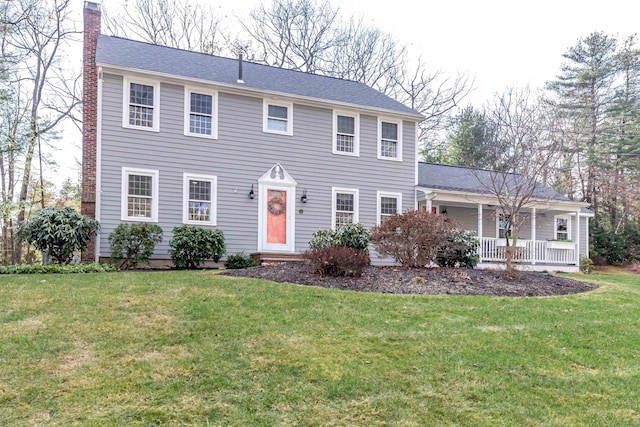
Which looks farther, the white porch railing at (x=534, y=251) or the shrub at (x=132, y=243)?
the white porch railing at (x=534, y=251)

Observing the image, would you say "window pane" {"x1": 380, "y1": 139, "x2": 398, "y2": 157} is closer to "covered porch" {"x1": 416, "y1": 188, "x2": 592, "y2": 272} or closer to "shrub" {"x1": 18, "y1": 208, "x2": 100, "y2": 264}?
"covered porch" {"x1": 416, "y1": 188, "x2": 592, "y2": 272}

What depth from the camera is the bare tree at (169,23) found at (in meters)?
21.1

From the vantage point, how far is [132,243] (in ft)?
34.0

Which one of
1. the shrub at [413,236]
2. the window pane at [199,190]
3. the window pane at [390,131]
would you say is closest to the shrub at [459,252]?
the shrub at [413,236]

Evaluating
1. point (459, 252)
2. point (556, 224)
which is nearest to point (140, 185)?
point (459, 252)

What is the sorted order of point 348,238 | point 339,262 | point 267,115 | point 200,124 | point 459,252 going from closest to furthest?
point 339,262 → point 348,238 → point 459,252 → point 200,124 → point 267,115

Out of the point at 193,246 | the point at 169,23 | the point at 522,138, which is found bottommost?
the point at 193,246

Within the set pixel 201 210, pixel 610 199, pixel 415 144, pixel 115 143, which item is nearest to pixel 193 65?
pixel 115 143

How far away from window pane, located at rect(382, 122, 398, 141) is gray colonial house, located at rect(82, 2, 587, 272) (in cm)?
3

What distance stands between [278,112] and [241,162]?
6.57 feet

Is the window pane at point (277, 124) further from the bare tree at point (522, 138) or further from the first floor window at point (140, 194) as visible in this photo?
the bare tree at point (522, 138)

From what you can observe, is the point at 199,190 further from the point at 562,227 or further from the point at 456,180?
the point at 562,227

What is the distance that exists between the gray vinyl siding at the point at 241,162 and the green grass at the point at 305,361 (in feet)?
18.6

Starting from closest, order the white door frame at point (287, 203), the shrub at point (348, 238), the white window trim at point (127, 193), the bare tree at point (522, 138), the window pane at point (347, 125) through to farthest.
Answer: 1. the shrub at point (348, 238)
2. the white window trim at point (127, 193)
3. the bare tree at point (522, 138)
4. the white door frame at point (287, 203)
5. the window pane at point (347, 125)
